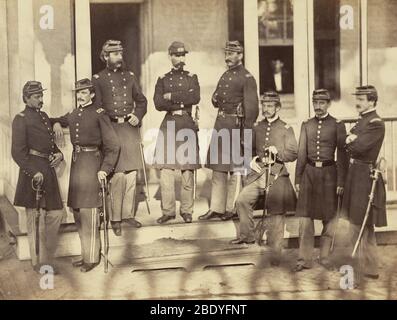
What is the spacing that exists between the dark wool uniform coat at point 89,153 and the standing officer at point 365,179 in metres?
2.17

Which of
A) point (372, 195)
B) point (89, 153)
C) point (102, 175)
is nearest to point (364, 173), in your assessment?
point (372, 195)

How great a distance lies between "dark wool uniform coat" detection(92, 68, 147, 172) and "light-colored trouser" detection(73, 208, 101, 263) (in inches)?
22.2

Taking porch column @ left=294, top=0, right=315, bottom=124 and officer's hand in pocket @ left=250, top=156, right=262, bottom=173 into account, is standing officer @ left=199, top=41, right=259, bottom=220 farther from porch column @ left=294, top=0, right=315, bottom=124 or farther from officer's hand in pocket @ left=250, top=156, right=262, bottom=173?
porch column @ left=294, top=0, right=315, bottom=124

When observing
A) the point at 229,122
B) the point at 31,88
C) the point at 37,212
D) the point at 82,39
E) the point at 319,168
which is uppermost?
the point at 82,39

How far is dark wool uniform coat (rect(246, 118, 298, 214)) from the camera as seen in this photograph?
742 cm

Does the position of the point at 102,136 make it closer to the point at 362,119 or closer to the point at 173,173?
the point at 173,173

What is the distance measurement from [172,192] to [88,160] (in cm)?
96

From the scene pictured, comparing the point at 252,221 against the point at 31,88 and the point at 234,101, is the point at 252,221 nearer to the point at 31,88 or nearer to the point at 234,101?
the point at 234,101

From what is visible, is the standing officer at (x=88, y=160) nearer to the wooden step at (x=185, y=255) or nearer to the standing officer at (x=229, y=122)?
the wooden step at (x=185, y=255)

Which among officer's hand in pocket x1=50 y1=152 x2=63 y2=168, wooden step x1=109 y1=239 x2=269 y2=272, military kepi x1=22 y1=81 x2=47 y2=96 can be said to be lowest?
wooden step x1=109 y1=239 x2=269 y2=272

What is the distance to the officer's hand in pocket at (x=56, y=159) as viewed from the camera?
7.25m

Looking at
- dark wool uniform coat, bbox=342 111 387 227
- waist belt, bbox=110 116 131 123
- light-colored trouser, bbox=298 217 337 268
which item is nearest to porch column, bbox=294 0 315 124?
dark wool uniform coat, bbox=342 111 387 227

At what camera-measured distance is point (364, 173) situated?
7.23 metres
